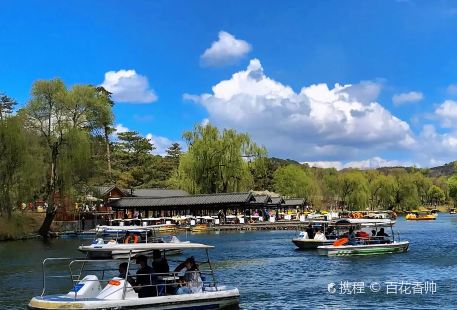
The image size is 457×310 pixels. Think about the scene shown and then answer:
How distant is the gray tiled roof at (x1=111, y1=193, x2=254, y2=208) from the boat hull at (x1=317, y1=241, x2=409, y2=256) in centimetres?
3954

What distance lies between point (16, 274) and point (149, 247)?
17.0 metres

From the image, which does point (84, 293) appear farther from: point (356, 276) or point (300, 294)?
point (356, 276)

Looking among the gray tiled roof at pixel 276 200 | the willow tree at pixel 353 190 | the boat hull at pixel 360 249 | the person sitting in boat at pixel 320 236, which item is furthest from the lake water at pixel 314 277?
the willow tree at pixel 353 190

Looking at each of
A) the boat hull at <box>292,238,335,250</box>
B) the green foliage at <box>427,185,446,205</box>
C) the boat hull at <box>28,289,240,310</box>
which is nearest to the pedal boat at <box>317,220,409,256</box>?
the boat hull at <box>292,238,335,250</box>

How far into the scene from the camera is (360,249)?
37.8m

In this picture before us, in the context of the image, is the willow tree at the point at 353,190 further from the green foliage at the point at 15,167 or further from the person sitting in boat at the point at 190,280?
the person sitting in boat at the point at 190,280

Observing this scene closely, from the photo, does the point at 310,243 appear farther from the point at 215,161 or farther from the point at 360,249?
the point at 215,161

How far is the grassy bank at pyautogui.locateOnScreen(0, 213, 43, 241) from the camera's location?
5859cm

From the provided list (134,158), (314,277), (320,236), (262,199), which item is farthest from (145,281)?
(134,158)

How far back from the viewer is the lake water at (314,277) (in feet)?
70.5

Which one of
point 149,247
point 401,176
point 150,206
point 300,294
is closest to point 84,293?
point 149,247

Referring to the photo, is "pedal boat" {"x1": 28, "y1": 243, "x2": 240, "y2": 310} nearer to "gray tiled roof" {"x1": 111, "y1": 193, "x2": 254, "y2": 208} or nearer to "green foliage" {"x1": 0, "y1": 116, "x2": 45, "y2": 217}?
"green foliage" {"x1": 0, "y1": 116, "x2": 45, "y2": 217}

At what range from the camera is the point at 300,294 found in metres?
23.3

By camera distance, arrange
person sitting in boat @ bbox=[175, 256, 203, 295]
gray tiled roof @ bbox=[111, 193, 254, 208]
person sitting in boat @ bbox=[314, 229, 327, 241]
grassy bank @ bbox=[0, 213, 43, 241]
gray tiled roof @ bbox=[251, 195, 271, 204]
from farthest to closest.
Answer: gray tiled roof @ bbox=[251, 195, 271, 204]
gray tiled roof @ bbox=[111, 193, 254, 208]
grassy bank @ bbox=[0, 213, 43, 241]
person sitting in boat @ bbox=[314, 229, 327, 241]
person sitting in boat @ bbox=[175, 256, 203, 295]
